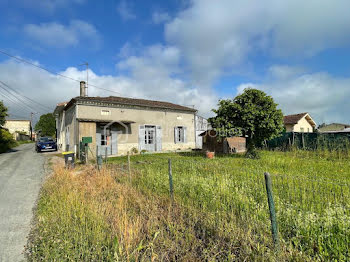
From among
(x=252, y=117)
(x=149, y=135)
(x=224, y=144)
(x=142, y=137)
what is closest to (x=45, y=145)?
(x=142, y=137)

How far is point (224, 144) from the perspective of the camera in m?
12.5

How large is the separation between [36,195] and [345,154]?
11634mm

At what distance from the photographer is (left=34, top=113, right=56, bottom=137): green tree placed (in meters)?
41.8

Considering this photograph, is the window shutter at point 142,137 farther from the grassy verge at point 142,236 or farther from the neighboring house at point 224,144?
the grassy verge at point 142,236

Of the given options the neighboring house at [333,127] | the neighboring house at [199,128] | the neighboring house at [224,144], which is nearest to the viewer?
Result: the neighboring house at [224,144]

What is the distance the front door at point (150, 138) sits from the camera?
47.1 ft

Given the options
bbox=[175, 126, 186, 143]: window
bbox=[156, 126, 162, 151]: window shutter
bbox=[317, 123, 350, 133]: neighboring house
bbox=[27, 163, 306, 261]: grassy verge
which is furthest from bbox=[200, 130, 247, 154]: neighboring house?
bbox=[317, 123, 350, 133]: neighboring house

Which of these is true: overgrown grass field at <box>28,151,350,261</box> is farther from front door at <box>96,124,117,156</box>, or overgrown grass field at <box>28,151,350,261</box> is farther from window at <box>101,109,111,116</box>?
window at <box>101,109,111,116</box>

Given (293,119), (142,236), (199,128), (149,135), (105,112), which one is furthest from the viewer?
(293,119)

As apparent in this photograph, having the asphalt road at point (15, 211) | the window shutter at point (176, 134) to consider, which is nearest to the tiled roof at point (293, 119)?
the window shutter at point (176, 134)

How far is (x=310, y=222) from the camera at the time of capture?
242 centimetres

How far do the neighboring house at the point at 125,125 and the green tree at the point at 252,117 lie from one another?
22.1 feet

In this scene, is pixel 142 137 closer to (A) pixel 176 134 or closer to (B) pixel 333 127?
(A) pixel 176 134

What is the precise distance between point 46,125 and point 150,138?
38894 millimetres
